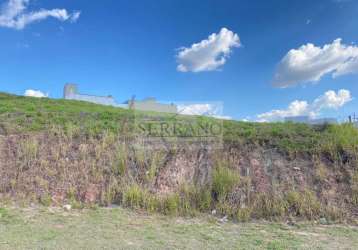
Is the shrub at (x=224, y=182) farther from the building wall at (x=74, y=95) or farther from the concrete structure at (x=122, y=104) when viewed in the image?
the building wall at (x=74, y=95)

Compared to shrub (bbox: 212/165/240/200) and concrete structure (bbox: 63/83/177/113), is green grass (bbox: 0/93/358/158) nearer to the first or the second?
shrub (bbox: 212/165/240/200)

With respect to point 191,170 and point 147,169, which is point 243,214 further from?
point 147,169

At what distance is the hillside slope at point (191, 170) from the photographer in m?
3.55

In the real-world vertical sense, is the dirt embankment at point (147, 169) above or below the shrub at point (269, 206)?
above

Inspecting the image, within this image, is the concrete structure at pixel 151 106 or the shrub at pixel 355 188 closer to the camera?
the shrub at pixel 355 188

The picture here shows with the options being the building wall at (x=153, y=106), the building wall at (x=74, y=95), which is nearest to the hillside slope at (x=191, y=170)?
the building wall at (x=153, y=106)

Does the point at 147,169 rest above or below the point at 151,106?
below

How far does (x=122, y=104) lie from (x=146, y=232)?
13.4 metres

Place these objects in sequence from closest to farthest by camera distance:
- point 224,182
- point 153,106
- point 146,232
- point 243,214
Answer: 1. point 146,232
2. point 243,214
3. point 224,182
4. point 153,106

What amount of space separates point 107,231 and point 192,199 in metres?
1.37

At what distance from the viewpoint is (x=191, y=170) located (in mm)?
4328

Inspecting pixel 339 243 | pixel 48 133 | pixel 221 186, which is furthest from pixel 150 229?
pixel 48 133

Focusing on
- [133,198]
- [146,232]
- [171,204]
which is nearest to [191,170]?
[171,204]

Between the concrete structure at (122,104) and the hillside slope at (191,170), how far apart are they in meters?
5.37
